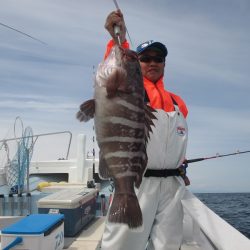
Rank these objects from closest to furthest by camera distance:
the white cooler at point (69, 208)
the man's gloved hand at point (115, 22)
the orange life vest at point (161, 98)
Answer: the man's gloved hand at point (115, 22) → the orange life vest at point (161, 98) → the white cooler at point (69, 208)

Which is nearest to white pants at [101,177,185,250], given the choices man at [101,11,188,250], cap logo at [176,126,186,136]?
man at [101,11,188,250]

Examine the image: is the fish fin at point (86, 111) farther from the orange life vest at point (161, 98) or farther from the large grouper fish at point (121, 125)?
the orange life vest at point (161, 98)

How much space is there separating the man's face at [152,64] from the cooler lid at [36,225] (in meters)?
1.98

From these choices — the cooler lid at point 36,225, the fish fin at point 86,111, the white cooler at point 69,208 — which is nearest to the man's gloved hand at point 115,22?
the fish fin at point 86,111

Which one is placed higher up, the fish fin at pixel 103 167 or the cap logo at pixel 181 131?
the cap logo at pixel 181 131

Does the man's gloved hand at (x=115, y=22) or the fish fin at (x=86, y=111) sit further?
the man's gloved hand at (x=115, y=22)

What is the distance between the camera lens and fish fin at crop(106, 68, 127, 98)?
97.8 inches

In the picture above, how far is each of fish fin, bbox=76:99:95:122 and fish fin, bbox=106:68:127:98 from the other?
15 cm

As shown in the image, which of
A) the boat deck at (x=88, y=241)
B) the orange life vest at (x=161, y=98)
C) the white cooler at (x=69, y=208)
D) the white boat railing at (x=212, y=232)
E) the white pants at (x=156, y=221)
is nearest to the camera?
the white boat railing at (x=212, y=232)

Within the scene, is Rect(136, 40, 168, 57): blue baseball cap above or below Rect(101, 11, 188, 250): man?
above

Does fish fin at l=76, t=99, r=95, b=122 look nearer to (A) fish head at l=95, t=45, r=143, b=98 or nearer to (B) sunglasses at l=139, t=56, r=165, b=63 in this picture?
(A) fish head at l=95, t=45, r=143, b=98

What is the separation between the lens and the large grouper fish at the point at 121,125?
2531 millimetres

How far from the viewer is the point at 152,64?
4000 millimetres

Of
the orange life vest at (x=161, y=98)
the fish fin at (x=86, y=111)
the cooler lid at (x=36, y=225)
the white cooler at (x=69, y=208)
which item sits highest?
the orange life vest at (x=161, y=98)
